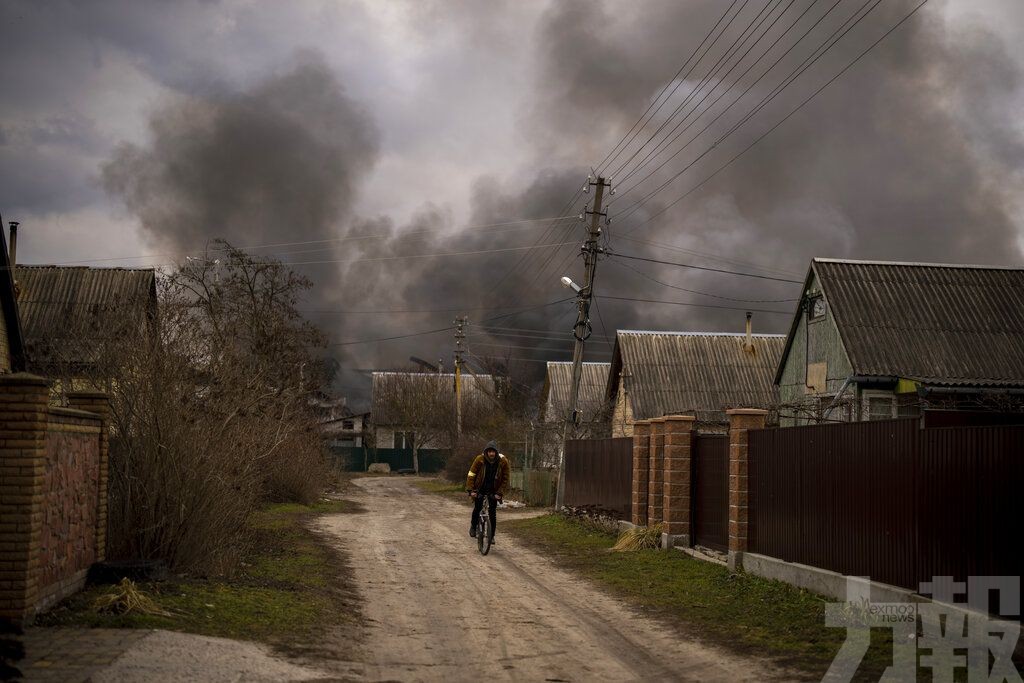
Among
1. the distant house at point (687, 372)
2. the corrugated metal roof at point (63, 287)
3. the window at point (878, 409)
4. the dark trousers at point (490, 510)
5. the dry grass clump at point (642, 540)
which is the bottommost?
the dry grass clump at point (642, 540)

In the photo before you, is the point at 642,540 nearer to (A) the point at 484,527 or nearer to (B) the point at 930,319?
(A) the point at 484,527

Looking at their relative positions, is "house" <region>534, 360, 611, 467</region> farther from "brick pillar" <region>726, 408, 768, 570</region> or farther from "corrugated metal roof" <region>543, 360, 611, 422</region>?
"brick pillar" <region>726, 408, 768, 570</region>

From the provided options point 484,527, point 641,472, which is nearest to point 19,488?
point 484,527

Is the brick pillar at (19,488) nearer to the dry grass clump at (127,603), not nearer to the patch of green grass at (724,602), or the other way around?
the dry grass clump at (127,603)

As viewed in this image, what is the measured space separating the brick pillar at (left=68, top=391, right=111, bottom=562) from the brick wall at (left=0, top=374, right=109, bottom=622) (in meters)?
0.50

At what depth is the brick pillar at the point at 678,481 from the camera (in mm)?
16562

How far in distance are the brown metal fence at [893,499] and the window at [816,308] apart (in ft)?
45.2

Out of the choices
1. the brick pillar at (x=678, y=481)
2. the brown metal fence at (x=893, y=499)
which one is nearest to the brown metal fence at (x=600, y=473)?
the brick pillar at (x=678, y=481)

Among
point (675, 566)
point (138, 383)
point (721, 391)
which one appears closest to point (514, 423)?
point (721, 391)

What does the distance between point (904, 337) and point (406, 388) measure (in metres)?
50.5

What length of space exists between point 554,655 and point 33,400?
4898mm

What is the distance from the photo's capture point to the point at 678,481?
1656cm

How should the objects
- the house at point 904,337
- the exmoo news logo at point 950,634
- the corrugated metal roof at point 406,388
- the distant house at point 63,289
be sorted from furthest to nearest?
Result: 1. the corrugated metal roof at point 406,388
2. the distant house at point 63,289
3. the house at point 904,337
4. the exmoo news logo at point 950,634

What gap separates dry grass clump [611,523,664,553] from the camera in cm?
1716
